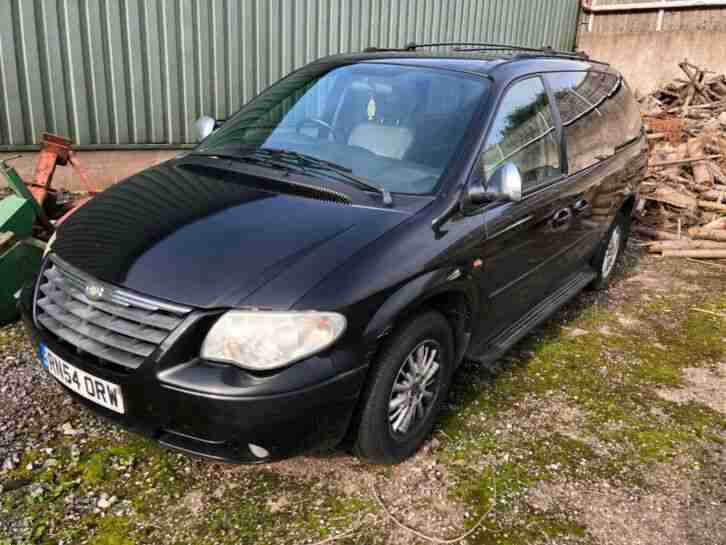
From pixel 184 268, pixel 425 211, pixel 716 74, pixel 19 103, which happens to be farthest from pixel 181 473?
pixel 716 74

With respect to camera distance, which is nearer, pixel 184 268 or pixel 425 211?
pixel 184 268

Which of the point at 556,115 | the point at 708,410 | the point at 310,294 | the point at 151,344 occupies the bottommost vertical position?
the point at 708,410

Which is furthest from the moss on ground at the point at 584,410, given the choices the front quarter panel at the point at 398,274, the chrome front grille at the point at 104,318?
the chrome front grille at the point at 104,318

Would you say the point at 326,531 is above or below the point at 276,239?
below

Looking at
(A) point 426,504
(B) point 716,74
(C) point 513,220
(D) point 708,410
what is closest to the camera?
(A) point 426,504

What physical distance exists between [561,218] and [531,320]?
64cm

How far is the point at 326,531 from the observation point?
2477 millimetres

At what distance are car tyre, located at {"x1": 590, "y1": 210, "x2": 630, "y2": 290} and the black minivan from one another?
962 millimetres

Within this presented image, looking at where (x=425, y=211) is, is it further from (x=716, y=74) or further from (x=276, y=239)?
(x=716, y=74)

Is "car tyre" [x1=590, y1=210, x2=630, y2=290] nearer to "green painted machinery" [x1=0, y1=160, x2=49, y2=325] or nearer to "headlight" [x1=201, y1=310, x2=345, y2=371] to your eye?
"headlight" [x1=201, y1=310, x2=345, y2=371]

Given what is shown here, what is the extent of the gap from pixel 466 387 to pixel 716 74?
1166 centimetres

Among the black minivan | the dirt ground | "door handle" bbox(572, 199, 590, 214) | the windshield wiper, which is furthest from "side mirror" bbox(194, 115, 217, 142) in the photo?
"door handle" bbox(572, 199, 590, 214)

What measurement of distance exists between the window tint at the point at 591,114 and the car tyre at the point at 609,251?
0.70m

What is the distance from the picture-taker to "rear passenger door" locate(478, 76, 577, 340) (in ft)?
10.4
